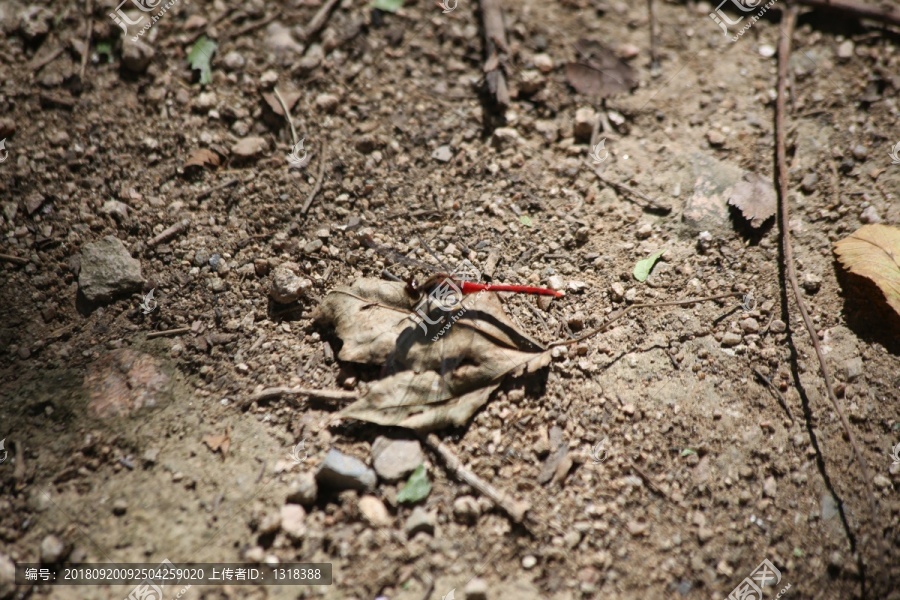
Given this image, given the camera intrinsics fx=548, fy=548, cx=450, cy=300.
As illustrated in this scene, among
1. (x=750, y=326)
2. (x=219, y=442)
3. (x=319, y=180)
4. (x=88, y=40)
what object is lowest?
A: (x=219, y=442)

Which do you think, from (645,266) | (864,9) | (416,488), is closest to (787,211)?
(645,266)

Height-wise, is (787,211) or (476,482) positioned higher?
(787,211)

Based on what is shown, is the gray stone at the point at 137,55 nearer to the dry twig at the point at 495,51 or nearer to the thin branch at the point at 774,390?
the dry twig at the point at 495,51

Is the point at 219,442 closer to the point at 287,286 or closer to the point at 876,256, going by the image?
the point at 287,286

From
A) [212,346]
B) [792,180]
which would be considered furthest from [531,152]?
[212,346]

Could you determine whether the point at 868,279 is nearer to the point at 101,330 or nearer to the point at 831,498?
the point at 831,498
